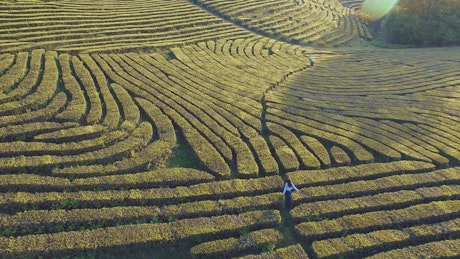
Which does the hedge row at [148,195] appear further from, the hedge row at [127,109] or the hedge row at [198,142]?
the hedge row at [127,109]

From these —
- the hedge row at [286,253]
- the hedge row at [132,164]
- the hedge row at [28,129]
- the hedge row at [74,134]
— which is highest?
the hedge row at [28,129]

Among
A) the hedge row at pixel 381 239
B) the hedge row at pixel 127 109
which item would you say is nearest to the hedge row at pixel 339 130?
the hedge row at pixel 381 239

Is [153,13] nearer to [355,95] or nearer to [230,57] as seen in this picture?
[230,57]

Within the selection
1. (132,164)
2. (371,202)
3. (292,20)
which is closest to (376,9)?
(292,20)

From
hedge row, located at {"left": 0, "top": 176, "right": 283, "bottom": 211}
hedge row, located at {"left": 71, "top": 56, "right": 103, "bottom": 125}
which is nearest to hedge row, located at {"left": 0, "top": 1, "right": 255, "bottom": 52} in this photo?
hedge row, located at {"left": 71, "top": 56, "right": 103, "bottom": 125}

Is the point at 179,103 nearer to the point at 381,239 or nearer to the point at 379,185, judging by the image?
the point at 379,185

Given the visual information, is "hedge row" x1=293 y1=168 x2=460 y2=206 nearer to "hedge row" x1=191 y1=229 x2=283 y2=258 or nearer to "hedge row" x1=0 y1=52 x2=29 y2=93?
"hedge row" x1=191 y1=229 x2=283 y2=258
